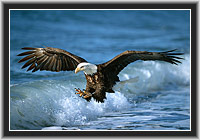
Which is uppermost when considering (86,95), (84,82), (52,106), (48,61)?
(48,61)

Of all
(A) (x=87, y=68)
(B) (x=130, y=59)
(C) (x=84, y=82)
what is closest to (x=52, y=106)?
(A) (x=87, y=68)

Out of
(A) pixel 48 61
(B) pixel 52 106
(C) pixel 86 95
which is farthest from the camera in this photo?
(B) pixel 52 106

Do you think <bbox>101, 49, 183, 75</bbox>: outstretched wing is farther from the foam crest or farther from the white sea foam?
the foam crest

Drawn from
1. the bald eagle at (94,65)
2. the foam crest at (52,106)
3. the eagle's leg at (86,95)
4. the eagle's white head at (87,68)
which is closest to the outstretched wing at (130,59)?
the bald eagle at (94,65)

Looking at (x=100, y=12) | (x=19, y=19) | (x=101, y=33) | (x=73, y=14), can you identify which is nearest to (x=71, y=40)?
(x=101, y=33)

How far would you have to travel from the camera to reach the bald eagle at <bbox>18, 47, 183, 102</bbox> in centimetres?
619

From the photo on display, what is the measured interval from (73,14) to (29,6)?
17.4 metres

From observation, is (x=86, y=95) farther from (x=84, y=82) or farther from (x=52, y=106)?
(x=84, y=82)

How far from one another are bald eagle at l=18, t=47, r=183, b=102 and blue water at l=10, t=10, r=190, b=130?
287 millimetres

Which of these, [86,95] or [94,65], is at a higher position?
[94,65]

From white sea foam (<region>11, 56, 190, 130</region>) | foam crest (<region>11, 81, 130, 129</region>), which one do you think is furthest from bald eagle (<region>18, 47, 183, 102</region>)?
foam crest (<region>11, 81, 130, 129</region>)

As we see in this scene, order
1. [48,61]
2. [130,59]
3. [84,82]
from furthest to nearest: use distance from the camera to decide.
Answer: [84,82] < [48,61] < [130,59]

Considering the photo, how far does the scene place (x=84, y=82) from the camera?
887 cm

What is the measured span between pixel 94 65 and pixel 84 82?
2694 mm
